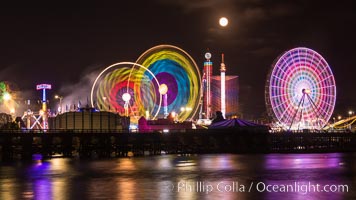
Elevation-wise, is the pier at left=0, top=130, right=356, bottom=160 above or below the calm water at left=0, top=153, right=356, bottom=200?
above

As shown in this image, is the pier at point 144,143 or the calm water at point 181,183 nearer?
the calm water at point 181,183

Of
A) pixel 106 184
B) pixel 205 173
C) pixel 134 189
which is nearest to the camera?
pixel 134 189

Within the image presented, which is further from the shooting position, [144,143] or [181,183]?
[144,143]

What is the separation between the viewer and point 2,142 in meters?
76.9

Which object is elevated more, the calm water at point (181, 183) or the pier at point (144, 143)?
the pier at point (144, 143)

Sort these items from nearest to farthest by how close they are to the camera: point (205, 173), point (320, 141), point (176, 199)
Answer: point (176, 199), point (205, 173), point (320, 141)

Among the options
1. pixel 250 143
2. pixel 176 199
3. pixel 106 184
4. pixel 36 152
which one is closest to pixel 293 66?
pixel 250 143

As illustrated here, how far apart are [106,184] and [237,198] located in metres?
10.8

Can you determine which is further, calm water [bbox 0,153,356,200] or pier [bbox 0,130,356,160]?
pier [bbox 0,130,356,160]

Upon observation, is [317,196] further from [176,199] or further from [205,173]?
[205,173]

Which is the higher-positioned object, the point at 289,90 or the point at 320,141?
the point at 289,90

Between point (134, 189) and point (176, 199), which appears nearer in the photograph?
point (176, 199)

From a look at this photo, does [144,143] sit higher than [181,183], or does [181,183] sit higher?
[144,143]

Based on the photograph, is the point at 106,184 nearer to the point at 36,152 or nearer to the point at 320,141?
the point at 36,152
